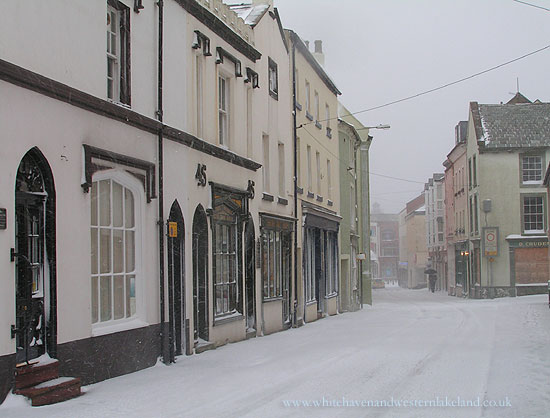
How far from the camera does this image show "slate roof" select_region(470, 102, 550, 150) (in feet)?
145

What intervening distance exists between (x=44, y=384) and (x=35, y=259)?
1.56m

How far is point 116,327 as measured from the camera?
448 inches

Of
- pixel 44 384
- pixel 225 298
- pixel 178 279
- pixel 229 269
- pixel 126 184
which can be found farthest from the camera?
pixel 229 269

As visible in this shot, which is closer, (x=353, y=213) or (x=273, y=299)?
(x=273, y=299)

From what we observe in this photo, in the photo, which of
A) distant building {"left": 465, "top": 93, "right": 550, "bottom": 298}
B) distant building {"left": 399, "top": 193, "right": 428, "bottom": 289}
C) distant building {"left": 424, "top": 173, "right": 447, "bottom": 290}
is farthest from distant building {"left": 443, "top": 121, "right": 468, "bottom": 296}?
distant building {"left": 399, "top": 193, "right": 428, "bottom": 289}

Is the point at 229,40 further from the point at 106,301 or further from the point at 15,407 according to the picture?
the point at 15,407

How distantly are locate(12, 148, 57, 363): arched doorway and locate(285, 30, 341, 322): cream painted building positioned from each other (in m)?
13.7

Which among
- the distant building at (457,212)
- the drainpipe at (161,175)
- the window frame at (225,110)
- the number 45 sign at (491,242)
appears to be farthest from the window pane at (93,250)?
the distant building at (457,212)

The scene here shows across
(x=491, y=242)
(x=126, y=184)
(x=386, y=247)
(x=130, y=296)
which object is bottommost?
(x=386, y=247)

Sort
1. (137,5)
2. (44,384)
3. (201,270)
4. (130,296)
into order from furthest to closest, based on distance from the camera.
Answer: (201,270)
(137,5)
(130,296)
(44,384)

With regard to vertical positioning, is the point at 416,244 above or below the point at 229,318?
above

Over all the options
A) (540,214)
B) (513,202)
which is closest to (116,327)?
(513,202)

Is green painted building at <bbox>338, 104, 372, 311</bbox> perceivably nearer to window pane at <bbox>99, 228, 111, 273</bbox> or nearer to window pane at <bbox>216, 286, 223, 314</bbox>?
window pane at <bbox>216, 286, 223, 314</bbox>

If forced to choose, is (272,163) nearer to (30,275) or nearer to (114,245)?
(114,245)
